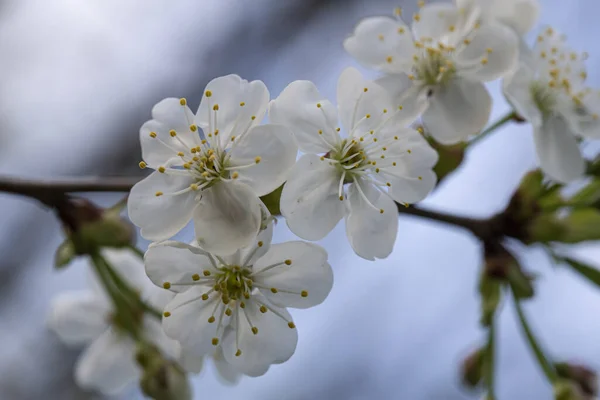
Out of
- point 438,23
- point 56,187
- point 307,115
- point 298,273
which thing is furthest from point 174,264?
point 438,23

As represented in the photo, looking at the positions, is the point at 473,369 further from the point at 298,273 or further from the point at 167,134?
the point at 167,134

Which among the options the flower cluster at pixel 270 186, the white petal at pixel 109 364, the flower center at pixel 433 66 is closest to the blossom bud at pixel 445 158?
the flower cluster at pixel 270 186

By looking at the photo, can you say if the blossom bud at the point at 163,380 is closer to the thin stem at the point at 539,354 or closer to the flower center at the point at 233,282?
the flower center at the point at 233,282

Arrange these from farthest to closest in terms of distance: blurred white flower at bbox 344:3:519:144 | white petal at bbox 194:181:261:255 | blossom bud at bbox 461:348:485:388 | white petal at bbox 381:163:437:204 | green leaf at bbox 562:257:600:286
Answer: blossom bud at bbox 461:348:485:388, green leaf at bbox 562:257:600:286, blurred white flower at bbox 344:3:519:144, white petal at bbox 381:163:437:204, white petal at bbox 194:181:261:255

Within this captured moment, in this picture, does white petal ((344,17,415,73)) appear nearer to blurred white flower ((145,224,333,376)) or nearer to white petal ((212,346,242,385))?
blurred white flower ((145,224,333,376))

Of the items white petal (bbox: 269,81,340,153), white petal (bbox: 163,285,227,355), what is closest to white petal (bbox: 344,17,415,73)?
white petal (bbox: 269,81,340,153)

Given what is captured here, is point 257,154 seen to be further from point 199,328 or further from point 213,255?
point 199,328

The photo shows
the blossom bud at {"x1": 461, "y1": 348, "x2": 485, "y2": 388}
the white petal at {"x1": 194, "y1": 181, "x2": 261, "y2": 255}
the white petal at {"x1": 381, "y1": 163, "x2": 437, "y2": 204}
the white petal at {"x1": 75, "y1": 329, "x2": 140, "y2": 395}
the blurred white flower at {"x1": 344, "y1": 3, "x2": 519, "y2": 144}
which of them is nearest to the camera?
the white petal at {"x1": 194, "y1": 181, "x2": 261, "y2": 255}
